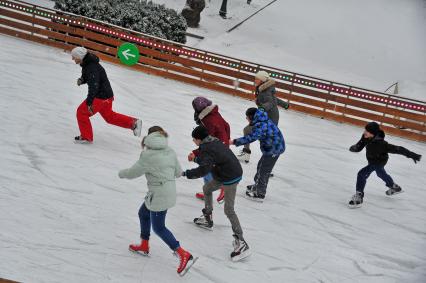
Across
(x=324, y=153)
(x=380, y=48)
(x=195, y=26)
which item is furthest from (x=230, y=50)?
(x=324, y=153)

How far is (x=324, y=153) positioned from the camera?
11.2m

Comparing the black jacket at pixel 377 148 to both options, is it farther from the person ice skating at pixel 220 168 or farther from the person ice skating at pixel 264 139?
the person ice skating at pixel 220 168

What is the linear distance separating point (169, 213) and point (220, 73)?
9.48 metres

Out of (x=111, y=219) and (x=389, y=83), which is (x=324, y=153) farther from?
(x=389, y=83)

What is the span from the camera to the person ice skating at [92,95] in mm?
7777

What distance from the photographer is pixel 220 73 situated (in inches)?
615

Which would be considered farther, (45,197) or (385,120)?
(385,120)

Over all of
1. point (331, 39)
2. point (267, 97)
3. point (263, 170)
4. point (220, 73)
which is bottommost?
point (263, 170)

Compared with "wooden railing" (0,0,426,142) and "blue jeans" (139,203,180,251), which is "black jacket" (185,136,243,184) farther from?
"wooden railing" (0,0,426,142)

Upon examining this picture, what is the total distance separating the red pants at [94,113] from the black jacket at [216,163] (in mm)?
3244

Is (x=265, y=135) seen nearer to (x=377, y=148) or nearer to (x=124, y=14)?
(x=377, y=148)

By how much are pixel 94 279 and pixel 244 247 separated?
5.62 ft

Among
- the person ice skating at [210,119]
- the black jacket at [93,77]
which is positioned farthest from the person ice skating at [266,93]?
the black jacket at [93,77]

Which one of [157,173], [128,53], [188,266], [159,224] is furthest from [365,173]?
[128,53]
